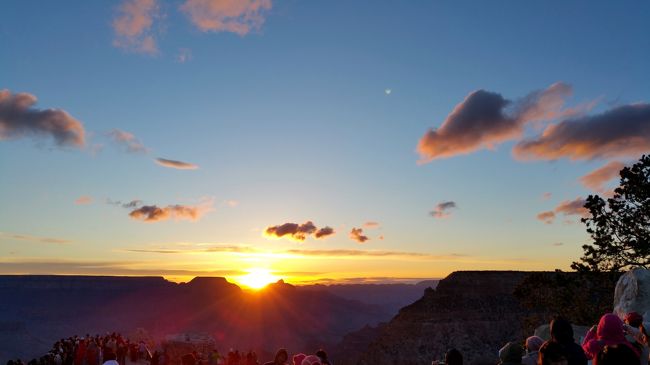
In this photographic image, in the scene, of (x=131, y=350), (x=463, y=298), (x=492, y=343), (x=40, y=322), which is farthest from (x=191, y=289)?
(x=131, y=350)

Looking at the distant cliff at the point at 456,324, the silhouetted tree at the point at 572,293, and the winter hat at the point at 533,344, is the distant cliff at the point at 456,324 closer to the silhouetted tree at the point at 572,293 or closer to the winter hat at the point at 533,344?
the silhouetted tree at the point at 572,293

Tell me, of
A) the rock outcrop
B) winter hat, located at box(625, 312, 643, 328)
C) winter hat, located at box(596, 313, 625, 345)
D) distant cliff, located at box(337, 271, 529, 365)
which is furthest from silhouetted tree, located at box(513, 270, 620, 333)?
distant cliff, located at box(337, 271, 529, 365)

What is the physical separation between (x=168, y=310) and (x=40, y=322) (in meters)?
33.7

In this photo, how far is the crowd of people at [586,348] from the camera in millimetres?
3648

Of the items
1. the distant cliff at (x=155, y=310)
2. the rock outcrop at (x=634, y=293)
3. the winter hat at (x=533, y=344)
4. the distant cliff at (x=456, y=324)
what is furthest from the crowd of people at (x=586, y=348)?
the distant cliff at (x=155, y=310)

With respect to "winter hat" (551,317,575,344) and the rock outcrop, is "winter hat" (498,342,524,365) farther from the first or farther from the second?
the rock outcrop

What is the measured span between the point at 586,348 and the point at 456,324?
254 feet

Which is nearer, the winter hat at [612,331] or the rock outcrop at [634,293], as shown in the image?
the winter hat at [612,331]

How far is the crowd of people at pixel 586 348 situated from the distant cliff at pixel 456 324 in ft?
208

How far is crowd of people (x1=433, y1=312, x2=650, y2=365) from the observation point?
365 cm

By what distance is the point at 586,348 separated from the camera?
6230 millimetres

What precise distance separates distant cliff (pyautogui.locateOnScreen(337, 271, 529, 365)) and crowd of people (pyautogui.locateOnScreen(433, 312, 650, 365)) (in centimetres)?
6353

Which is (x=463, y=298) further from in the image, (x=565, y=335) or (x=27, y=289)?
(x=27, y=289)

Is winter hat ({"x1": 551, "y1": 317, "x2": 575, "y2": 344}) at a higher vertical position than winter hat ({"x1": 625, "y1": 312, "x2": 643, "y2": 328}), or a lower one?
higher
